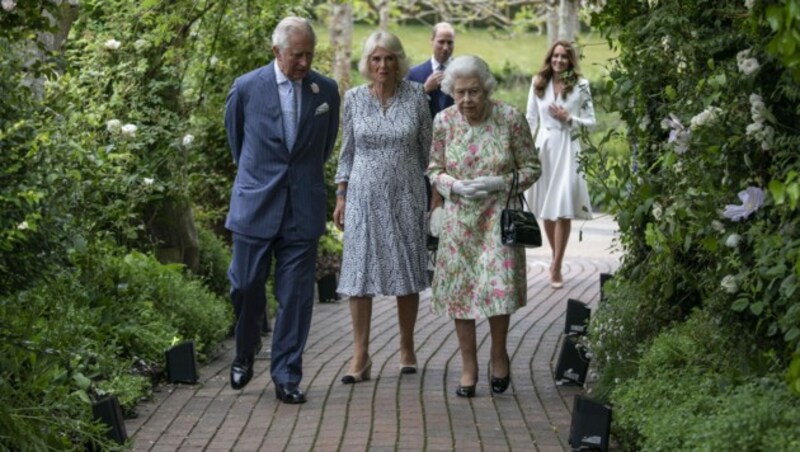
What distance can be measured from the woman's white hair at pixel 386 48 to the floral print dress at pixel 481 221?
0.52m

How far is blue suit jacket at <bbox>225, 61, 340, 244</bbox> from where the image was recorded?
868 cm

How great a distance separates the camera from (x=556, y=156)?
14406 millimetres

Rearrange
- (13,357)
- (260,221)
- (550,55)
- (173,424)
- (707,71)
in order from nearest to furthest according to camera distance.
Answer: (13,357), (707,71), (173,424), (260,221), (550,55)

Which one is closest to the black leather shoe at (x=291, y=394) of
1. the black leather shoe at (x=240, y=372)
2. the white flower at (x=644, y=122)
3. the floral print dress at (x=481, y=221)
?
the black leather shoe at (x=240, y=372)

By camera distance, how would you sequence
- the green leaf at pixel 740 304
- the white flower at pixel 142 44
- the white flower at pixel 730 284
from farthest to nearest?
1. the white flower at pixel 142 44
2. the white flower at pixel 730 284
3. the green leaf at pixel 740 304

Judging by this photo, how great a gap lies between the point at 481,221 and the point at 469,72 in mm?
806

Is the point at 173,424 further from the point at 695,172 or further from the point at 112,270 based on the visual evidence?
the point at 695,172

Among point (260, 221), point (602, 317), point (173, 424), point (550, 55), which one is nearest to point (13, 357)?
point (173, 424)

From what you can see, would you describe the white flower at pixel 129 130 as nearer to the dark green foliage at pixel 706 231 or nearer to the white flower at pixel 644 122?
the dark green foliage at pixel 706 231

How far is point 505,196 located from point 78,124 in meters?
2.76

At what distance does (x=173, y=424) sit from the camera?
8.06 metres

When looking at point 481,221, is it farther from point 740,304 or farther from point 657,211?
point 740,304

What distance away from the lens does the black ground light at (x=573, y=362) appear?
906cm

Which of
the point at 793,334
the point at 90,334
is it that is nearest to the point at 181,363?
the point at 90,334
